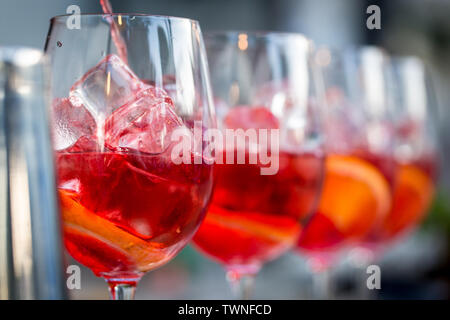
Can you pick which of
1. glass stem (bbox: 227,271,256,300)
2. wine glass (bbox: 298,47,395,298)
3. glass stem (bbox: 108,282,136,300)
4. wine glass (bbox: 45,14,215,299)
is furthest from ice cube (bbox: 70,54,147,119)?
wine glass (bbox: 298,47,395,298)

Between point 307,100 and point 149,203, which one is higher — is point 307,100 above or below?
above

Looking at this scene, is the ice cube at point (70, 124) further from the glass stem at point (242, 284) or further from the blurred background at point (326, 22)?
the blurred background at point (326, 22)

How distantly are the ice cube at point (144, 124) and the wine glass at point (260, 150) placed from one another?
190 millimetres

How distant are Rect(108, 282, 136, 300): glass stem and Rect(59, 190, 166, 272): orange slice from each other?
4 cm

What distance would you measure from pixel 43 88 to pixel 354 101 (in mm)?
1020

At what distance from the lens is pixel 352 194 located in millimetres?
1178

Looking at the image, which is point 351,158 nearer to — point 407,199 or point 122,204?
point 407,199

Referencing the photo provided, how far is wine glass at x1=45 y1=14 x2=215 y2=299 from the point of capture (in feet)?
2.08

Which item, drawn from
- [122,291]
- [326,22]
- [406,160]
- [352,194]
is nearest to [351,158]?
[352,194]

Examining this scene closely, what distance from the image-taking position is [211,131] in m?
0.71

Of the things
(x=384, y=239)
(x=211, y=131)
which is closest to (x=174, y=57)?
(x=211, y=131)

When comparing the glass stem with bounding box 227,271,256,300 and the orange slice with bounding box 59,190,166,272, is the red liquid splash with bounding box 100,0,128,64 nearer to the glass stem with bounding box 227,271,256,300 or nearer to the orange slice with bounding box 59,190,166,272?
the orange slice with bounding box 59,190,166,272

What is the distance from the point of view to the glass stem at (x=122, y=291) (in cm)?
68

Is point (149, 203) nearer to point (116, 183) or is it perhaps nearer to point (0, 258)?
point (116, 183)
